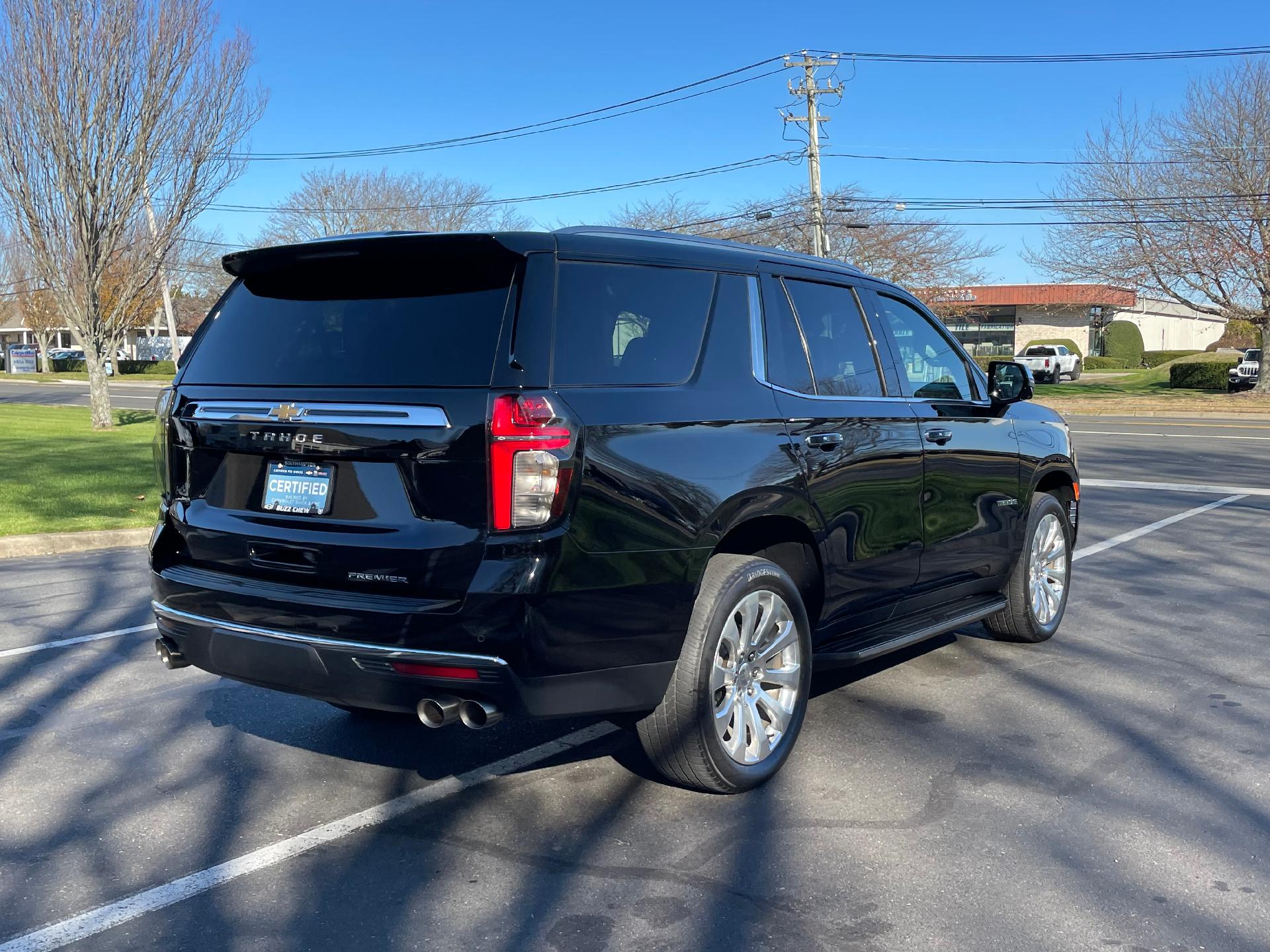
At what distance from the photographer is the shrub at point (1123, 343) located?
Answer: 217 feet

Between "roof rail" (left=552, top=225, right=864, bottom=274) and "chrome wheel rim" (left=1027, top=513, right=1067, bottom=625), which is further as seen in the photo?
"chrome wheel rim" (left=1027, top=513, right=1067, bottom=625)

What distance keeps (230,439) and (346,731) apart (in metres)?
1.53

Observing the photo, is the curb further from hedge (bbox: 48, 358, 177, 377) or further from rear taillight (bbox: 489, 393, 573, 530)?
hedge (bbox: 48, 358, 177, 377)

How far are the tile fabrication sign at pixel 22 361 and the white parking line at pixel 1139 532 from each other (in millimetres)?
74755

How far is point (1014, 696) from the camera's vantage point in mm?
5555

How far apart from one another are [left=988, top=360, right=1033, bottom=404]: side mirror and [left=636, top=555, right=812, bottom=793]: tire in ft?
7.12

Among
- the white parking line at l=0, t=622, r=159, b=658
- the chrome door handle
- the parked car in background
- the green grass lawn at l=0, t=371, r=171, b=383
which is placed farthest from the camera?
the green grass lawn at l=0, t=371, r=171, b=383

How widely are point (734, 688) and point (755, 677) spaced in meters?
0.12

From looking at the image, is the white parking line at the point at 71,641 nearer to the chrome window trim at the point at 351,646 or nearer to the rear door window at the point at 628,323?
the chrome window trim at the point at 351,646

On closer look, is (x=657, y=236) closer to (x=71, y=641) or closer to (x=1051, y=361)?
(x=71, y=641)

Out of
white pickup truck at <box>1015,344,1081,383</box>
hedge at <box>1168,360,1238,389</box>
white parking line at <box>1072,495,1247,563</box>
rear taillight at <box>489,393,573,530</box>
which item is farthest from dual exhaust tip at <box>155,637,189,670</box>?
white pickup truck at <box>1015,344,1081,383</box>

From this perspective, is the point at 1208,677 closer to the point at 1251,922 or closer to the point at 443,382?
the point at 1251,922

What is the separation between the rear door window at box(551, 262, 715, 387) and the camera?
3.76 m

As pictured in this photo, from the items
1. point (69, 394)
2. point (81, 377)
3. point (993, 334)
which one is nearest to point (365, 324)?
point (69, 394)
